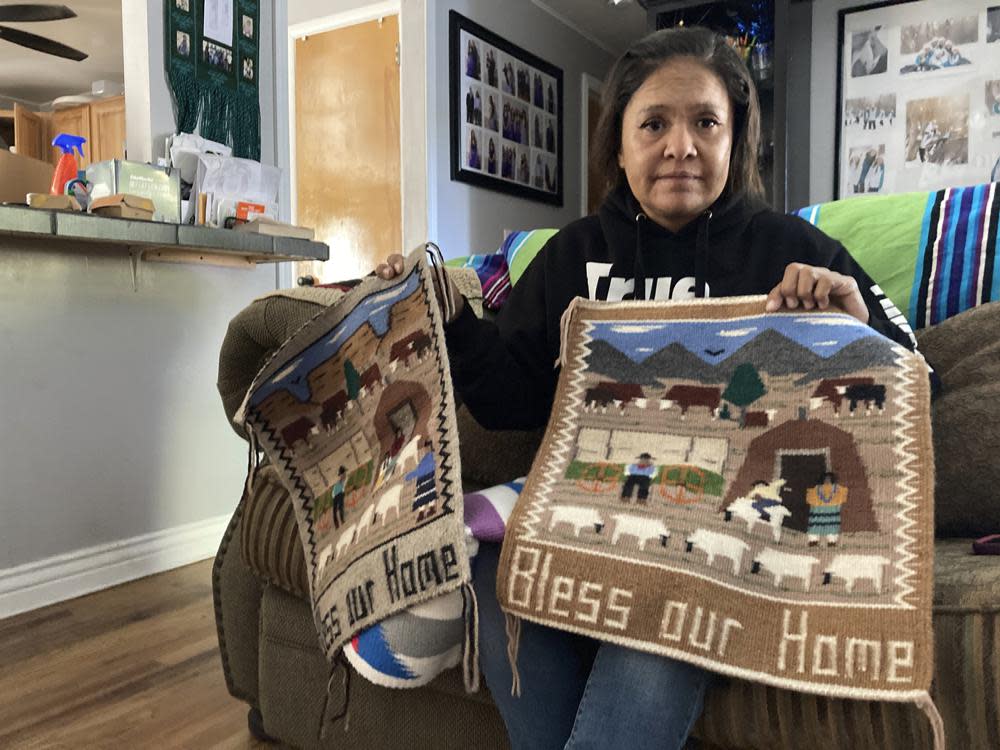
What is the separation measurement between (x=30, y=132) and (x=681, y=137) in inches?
240

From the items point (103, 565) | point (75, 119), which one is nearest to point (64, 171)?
point (103, 565)

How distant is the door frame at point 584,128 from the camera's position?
434 centimetres

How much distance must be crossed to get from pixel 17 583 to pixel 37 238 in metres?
0.77

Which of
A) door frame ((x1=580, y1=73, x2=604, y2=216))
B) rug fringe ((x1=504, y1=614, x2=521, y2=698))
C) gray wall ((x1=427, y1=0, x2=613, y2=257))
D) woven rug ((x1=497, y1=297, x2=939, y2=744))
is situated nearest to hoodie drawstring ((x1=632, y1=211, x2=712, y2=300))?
woven rug ((x1=497, y1=297, x2=939, y2=744))

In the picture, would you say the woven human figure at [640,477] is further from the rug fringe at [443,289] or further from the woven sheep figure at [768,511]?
the rug fringe at [443,289]

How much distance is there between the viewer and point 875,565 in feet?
2.41

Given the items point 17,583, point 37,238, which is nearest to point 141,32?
point 37,238

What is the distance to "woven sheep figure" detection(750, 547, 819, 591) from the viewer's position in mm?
755

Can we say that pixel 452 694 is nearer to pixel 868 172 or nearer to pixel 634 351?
pixel 634 351

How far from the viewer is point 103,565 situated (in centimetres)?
192

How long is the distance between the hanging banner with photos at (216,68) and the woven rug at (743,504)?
1551 mm

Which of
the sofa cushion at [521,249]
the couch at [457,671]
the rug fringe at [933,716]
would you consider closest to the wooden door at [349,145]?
the sofa cushion at [521,249]

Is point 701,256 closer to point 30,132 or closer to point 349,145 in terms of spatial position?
point 349,145

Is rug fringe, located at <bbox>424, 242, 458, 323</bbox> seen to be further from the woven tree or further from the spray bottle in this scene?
the spray bottle
